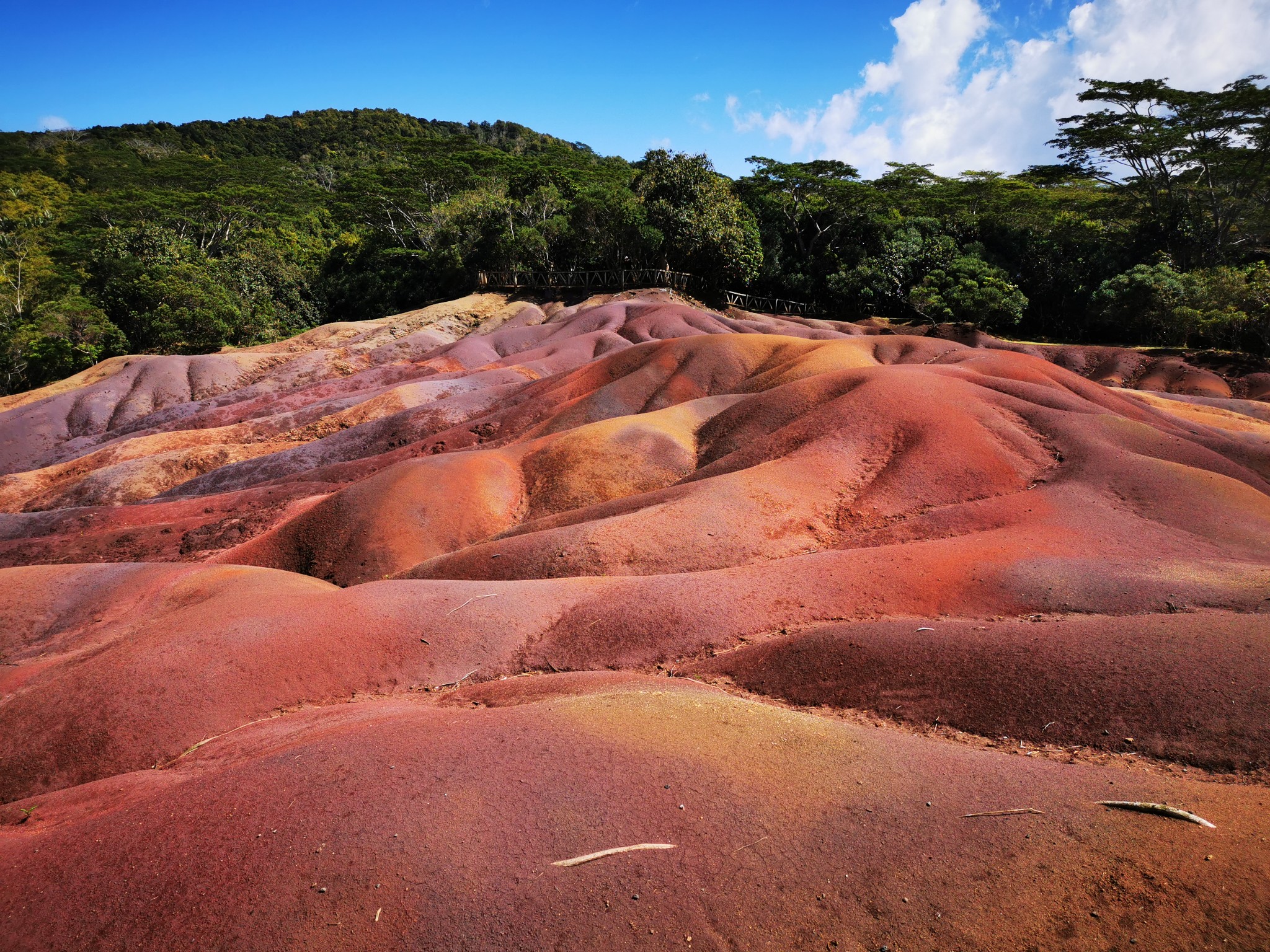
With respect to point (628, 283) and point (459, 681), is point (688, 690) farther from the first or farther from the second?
point (628, 283)

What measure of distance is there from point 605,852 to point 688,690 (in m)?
A: 3.45

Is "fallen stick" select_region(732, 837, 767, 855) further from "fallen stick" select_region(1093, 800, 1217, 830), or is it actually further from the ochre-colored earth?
"fallen stick" select_region(1093, 800, 1217, 830)

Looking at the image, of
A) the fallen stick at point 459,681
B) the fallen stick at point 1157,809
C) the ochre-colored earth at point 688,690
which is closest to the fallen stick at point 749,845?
the ochre-colored earth at point 688,690

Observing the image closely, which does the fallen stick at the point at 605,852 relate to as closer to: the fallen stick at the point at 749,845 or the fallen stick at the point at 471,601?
the fallen stick at the point at 749,845

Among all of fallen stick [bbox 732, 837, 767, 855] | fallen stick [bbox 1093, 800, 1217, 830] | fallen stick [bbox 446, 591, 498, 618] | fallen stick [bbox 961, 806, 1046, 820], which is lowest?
fallen stick [bbox 446, 591, 498, 618]

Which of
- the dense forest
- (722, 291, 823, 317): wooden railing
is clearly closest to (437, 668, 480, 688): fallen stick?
the dense forest

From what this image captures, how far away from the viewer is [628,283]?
54875 millimetres

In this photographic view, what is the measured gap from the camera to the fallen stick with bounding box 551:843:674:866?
4.69 metres

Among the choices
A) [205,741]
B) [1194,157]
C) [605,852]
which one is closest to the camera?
[605,852]

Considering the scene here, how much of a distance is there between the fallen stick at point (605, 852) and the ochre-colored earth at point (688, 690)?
0.16ft

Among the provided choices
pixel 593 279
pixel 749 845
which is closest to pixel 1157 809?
pixel 749 845

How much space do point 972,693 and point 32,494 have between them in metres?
34.6

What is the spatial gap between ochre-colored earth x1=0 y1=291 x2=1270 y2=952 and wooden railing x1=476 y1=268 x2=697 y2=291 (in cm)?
3421

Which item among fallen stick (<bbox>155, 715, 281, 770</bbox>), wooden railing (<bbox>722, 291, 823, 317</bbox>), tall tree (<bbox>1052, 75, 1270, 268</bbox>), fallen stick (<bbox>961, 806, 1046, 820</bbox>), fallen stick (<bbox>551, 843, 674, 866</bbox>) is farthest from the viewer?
wooden railing (<bbox>722, 291, 823, 317</bbox>)
